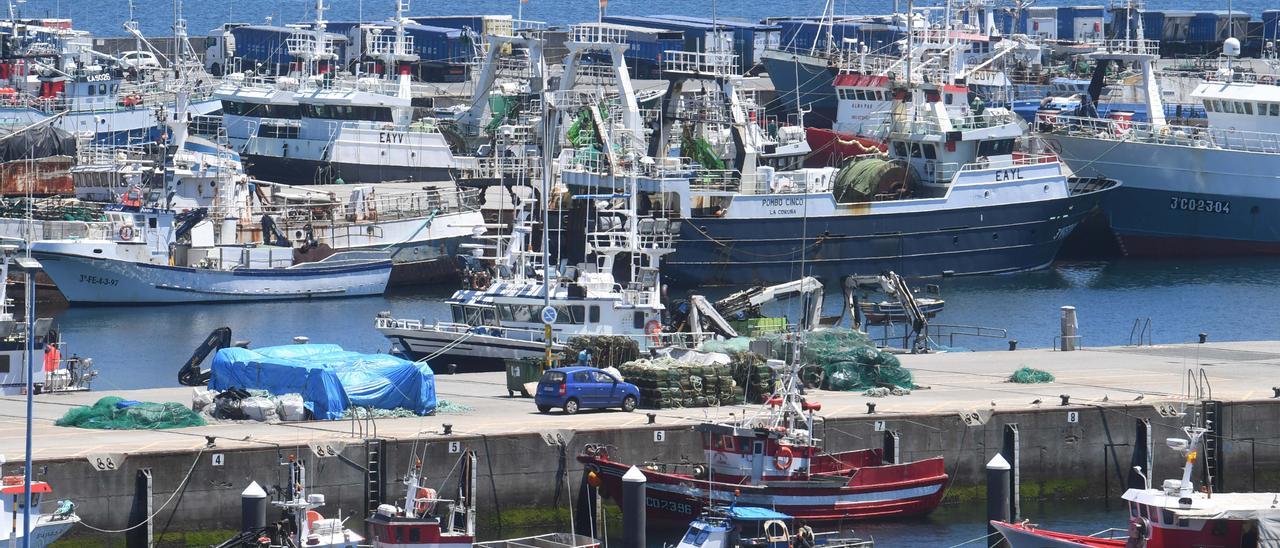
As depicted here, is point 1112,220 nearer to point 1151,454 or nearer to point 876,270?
point 876,270

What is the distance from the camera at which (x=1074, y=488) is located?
38.9m

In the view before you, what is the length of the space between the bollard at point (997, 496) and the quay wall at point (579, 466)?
3.63m

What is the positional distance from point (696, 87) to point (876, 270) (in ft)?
114

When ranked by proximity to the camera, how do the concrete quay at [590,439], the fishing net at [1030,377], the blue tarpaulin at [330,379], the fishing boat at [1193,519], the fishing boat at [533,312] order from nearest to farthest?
1. the fishing boat at [1193,519]
2. the concrete quay at [590,439]
3. the blue tarpaulin at [330,379]
4. the fishing net at [1030,377]
5. the fishing boat at [533,312]

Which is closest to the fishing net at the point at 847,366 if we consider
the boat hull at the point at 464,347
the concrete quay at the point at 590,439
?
the concrete quay at the point at 590,439

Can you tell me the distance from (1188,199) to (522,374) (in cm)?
4453

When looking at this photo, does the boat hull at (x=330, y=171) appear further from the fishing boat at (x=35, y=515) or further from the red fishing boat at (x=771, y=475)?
the fishing boat at (x=35, y=515)

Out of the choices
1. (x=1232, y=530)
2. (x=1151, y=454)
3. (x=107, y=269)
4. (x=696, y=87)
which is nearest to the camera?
(x=1232, y=530)

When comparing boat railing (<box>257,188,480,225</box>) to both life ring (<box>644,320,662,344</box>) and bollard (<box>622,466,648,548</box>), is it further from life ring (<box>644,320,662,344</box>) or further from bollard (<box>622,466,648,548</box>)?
bollard (<box>622,466,648,548</box>)

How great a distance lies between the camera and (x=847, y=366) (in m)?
42.9

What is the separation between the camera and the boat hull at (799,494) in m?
34.5

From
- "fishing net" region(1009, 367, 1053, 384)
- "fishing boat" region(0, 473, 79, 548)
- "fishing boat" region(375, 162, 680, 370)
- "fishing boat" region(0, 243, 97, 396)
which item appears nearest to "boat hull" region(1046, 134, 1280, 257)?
"fishing boat" region(375, 162, 680, 370)

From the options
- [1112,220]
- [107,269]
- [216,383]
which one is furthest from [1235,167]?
[216,383]

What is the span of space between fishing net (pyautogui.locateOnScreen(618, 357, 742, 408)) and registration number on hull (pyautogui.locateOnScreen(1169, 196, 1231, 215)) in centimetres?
4359
